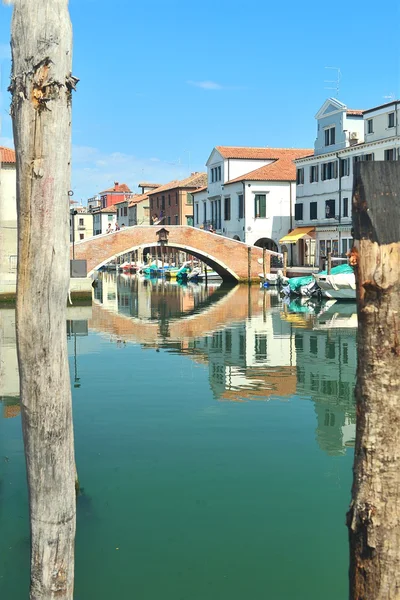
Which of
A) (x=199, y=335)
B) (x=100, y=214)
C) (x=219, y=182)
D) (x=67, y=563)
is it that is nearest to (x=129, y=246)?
(x=219, y=182)

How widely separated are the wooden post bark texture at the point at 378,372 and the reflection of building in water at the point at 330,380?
16.1ft

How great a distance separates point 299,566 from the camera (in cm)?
519

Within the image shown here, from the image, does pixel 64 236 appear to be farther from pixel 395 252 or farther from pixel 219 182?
pixel 219 182

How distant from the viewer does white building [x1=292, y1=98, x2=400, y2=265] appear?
32.0 meters

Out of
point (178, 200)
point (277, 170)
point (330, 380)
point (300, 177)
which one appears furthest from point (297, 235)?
point (330, 380)

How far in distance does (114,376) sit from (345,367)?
13.4 feet

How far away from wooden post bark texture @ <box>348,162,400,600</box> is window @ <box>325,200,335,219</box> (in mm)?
33846

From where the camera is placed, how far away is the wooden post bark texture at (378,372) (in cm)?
279

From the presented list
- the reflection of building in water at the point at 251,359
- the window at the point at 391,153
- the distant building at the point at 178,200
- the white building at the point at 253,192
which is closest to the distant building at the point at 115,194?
the distant building at the point at 178,200

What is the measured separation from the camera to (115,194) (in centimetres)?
8800

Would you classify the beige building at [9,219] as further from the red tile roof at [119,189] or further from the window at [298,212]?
the red tile roof at [119,189]

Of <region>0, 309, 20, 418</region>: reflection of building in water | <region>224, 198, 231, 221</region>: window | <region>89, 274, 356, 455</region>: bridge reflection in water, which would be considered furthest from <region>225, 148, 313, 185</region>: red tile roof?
<region>0, 309, 20, 418</region>: reflection of building in water

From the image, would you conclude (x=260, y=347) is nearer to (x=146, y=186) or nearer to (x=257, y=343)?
(x=257, y=343)

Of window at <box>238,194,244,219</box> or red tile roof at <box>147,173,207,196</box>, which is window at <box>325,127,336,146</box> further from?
red tile roof at <box>147,173,207,196</box>
